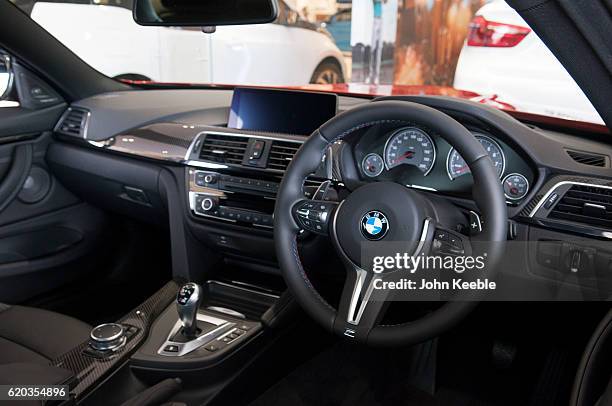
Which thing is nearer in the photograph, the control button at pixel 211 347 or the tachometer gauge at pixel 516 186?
the tachometer gauge at pixel 516 186

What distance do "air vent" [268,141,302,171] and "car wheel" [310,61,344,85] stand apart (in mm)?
3141

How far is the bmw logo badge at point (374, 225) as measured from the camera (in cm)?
118

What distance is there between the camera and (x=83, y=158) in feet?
7.50

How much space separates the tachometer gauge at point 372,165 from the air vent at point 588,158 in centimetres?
42

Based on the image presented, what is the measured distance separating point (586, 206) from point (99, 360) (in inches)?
48.8

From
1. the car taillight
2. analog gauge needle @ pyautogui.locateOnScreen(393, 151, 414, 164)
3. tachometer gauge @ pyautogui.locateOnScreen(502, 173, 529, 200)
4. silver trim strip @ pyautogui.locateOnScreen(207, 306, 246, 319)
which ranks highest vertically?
the car taillight

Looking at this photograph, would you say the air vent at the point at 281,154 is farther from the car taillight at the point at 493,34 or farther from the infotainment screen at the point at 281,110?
Answer: the car taillight at the point at 493,34

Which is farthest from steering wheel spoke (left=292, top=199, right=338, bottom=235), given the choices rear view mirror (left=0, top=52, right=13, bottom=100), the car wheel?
the car wheel

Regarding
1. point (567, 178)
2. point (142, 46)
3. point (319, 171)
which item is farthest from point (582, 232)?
point (142, 46)

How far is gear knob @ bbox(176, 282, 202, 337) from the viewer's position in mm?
1680

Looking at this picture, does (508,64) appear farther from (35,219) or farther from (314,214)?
(35,219)

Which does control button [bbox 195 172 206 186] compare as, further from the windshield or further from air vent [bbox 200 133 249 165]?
the windshield

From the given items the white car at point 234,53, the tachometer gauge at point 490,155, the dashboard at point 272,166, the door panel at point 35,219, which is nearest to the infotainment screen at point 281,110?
the dashboard at point 272,166

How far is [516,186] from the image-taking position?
1.35 meters
